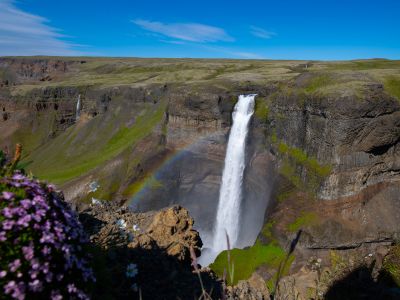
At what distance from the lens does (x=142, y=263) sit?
9.98 metres

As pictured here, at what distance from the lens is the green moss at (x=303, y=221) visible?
34784mm

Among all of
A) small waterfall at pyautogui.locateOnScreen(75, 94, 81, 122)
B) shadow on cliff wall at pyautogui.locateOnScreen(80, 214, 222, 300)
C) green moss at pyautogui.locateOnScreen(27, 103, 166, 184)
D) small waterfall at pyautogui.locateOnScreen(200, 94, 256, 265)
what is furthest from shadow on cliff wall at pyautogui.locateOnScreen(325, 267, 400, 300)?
small waterfall at pyautogui.locateOnScreen(75, 94, 81, 122)

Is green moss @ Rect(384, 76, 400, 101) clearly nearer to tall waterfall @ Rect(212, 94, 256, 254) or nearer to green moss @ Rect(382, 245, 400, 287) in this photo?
tall waterfall @ Rect(212, 94, 256, 254)

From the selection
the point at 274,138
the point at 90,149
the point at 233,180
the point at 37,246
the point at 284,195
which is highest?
the point at 37,246

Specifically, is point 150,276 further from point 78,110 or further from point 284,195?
point 78,110

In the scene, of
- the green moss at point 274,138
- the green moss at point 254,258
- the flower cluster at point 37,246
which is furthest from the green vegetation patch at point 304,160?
the flower cluster at point 37,246

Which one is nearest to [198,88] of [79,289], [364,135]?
[364,135]

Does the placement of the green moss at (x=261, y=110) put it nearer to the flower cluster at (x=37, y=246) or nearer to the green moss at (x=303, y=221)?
the green moss at (x=303, y=221)

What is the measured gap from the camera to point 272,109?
4666 centimetres

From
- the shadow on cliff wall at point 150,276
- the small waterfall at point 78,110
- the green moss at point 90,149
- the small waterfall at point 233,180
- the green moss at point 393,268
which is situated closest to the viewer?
the shadow on cliff wall at point 150,276

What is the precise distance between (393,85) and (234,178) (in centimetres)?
1963

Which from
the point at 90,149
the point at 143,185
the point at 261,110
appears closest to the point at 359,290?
the point at 261,110

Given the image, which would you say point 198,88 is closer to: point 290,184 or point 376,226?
point 290,184

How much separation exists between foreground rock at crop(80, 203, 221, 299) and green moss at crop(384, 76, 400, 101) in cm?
3066
